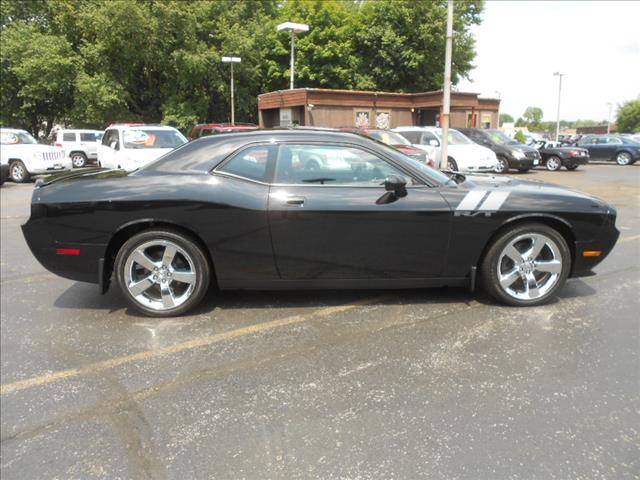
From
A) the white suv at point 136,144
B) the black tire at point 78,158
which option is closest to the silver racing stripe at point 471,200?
the white suv at point 136,144

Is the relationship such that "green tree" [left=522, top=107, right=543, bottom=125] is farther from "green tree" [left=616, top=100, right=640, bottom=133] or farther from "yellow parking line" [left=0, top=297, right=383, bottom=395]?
"yellow parking line" [left=0, top=297, right=383, bottom=395]

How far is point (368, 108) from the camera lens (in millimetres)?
25000

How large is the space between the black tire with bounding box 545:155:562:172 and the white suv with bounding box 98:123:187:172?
14.4 m

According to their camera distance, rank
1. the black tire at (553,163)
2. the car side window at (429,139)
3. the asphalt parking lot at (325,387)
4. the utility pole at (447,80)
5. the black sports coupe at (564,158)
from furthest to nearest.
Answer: the black tire at (553,163) → the black sports coupe at (564,158) → the car side window at (429,139) → the utility pole at (447,80) → the asphalt parking lot at (325,387)

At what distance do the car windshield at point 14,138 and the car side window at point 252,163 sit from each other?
14.9m

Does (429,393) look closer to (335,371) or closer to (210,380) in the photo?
(335,371)

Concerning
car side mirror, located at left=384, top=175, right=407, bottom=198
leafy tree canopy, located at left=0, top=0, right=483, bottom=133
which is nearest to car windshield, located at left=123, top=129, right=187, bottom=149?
car side mirror, located at left=384, top=175, right=407, bottom=198

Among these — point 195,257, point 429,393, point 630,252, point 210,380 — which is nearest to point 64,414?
point 210,380

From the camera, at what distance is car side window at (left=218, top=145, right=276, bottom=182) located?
4.04 metres

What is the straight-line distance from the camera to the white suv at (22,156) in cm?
1581

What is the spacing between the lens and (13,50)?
29656mm

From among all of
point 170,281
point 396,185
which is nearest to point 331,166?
point 396,185

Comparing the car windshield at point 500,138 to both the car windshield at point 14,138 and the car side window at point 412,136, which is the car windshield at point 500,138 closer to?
the car side window at point 412,136

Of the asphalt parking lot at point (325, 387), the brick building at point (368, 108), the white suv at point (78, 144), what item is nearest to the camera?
the asphalt parking lot at point (325, 387)
